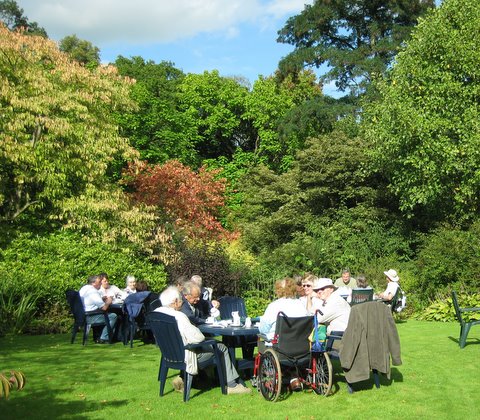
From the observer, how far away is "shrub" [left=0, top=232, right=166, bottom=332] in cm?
1362

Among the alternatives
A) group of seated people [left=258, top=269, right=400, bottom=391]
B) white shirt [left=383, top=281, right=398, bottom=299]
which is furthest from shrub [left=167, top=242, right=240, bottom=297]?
group of seated people [left=258, top=269, right=400, bottom=391]

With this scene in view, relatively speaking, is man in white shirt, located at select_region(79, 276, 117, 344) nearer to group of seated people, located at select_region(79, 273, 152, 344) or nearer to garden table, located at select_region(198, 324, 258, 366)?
group of seated people, located at select_region(79, 273, 152, 344)

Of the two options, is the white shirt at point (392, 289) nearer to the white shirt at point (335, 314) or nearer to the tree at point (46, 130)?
the white shirt at point (335, 314)

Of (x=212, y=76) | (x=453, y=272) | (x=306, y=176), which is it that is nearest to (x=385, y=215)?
(x=306, y=176)

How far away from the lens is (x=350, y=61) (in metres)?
26.0

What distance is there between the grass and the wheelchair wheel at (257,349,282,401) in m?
0.12

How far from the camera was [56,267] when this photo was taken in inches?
568

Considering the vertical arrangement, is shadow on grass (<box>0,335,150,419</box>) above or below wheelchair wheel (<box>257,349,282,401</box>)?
below

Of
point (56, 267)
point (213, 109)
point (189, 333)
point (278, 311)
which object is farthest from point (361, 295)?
point (213, 109)

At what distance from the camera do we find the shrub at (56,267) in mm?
13625

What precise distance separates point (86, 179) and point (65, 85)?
9.70ft

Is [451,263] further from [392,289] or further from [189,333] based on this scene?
[189,333]

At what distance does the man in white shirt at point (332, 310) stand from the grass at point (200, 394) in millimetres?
731

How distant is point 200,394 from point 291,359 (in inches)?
48.2
